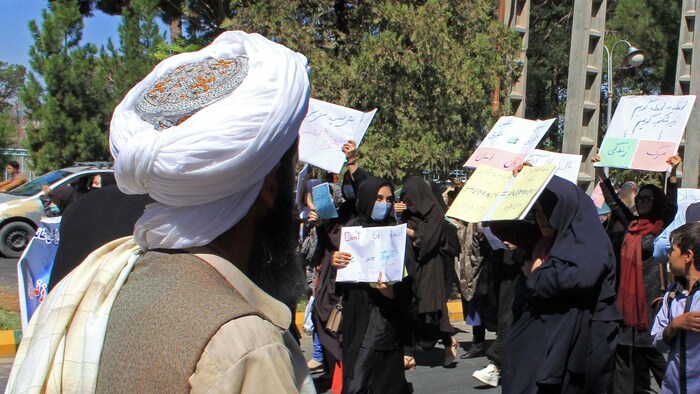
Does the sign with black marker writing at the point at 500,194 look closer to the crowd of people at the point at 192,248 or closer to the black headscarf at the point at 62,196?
the crowd of people at the point at 192,248

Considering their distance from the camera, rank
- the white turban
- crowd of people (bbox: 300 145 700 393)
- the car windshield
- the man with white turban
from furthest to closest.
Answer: the car windshield → crowd of people (bbox: 300 145 700 393) → the white turban → the man with white turban

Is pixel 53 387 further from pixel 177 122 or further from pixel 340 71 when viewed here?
pixel 340 71

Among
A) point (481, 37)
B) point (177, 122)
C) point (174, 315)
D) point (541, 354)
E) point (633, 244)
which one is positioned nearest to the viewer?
point (174, 315)

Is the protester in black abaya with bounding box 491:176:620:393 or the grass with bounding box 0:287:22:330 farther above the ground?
the protester in black abaya with bounding box 491:176:620:393

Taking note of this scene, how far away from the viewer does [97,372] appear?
125cm

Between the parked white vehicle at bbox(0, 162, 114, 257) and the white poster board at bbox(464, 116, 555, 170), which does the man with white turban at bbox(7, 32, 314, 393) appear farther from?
the parked white vehicle at bbox(0, 162, 114, 257)

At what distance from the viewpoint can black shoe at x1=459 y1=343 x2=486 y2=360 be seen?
327 inches

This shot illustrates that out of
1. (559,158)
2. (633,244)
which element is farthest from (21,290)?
(633,244)

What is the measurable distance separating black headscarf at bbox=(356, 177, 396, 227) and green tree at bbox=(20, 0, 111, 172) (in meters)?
11.2

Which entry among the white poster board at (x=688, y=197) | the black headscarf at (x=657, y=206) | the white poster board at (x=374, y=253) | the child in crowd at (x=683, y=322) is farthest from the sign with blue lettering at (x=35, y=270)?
the white poster board at (x=688, y=197)

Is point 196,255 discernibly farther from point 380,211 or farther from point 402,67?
point 402,67

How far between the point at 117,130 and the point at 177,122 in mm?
171

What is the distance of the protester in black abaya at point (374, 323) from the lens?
5.82 metres

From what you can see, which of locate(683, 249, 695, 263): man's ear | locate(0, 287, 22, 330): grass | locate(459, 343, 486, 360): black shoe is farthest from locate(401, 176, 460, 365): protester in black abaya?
locate(0, 287, 22, 330): grass
